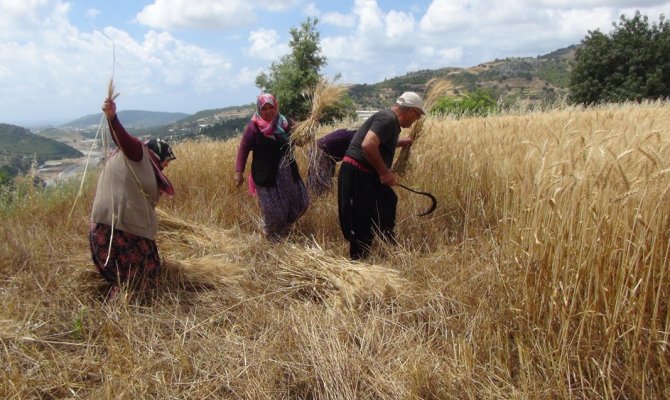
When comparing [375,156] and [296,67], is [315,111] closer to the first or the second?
[375,156]

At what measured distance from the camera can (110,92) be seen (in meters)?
2.38

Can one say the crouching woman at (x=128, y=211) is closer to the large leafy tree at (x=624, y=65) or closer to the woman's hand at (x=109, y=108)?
the woman's hand at (x=109, y=108)

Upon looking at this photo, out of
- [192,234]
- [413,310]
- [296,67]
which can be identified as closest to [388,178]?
[413,310]

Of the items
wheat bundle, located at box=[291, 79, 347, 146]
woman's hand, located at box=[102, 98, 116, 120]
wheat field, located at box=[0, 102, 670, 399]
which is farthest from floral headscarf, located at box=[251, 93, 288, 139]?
woman's hand, located at box=[102, 98, 116, 120]

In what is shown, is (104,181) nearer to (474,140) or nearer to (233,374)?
(233,374)

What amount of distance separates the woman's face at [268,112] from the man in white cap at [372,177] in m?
0.84

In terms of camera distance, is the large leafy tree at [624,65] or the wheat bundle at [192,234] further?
the large leafy tree at [624,65]

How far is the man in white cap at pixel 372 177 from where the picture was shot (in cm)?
317

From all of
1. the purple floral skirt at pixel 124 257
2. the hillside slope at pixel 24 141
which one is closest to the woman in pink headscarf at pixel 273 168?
the purple floral skirt at pixel 124 257

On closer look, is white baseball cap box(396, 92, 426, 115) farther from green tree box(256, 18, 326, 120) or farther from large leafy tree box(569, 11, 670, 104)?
large leafy tree box(569, 11, 670, 104)

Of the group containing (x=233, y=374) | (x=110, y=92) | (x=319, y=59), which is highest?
(x=319, y=59)

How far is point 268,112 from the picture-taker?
3.83 m

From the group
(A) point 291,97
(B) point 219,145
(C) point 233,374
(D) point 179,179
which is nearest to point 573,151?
(C) point 233,374

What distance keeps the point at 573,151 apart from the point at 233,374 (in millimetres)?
1913
